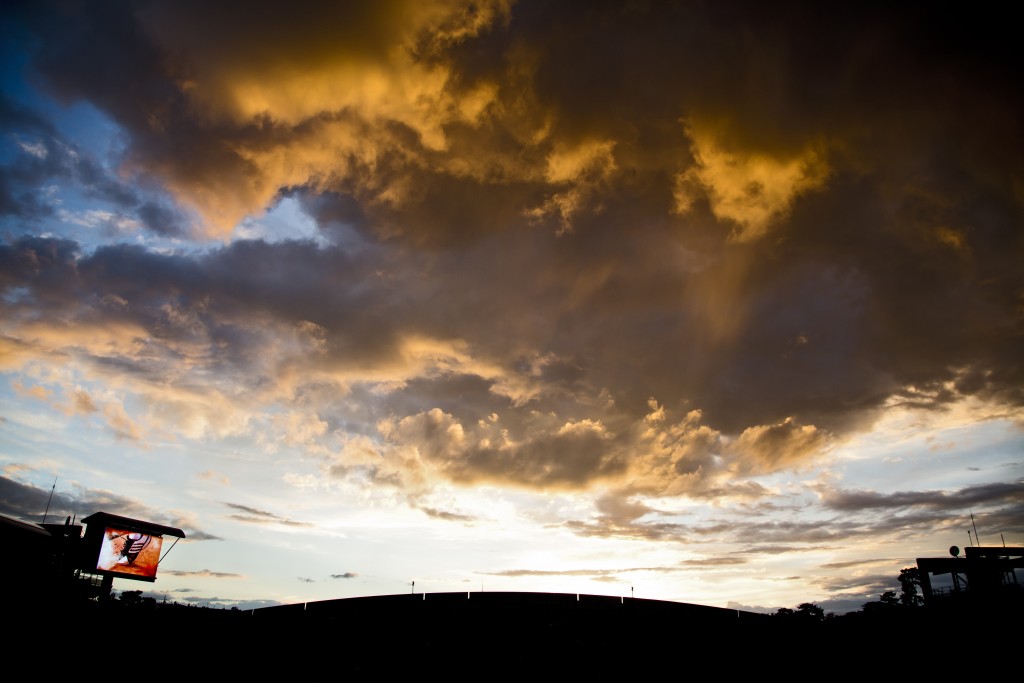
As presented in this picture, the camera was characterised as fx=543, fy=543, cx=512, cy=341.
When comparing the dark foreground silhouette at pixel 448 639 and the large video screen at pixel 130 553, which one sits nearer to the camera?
the dark foreground silhouette at pixel 448 639

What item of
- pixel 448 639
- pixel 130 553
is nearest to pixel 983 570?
pixel 448 639

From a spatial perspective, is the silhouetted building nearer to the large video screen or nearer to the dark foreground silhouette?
the dark foreground silhouette

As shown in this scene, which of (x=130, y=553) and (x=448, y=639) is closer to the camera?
(x=448, y=639)

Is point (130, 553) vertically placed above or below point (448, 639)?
above

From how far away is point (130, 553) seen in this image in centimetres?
4453

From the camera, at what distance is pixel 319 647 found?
30.2 m

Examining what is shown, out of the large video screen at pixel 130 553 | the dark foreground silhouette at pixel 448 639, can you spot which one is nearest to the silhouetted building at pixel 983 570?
the dark foreground silhouette at pixel 448 639

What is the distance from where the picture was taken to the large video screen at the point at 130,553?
4234 cm

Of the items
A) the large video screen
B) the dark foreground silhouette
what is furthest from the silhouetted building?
the large video screen

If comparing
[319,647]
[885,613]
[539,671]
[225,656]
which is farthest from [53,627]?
[885,613]

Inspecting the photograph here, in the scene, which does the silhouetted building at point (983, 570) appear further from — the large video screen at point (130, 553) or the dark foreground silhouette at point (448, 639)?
the large video screen at point (130, 553)

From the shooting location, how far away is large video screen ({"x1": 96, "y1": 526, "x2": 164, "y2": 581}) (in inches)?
1667

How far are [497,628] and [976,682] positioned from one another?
2107cm

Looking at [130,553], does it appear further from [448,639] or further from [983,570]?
[983,570]
